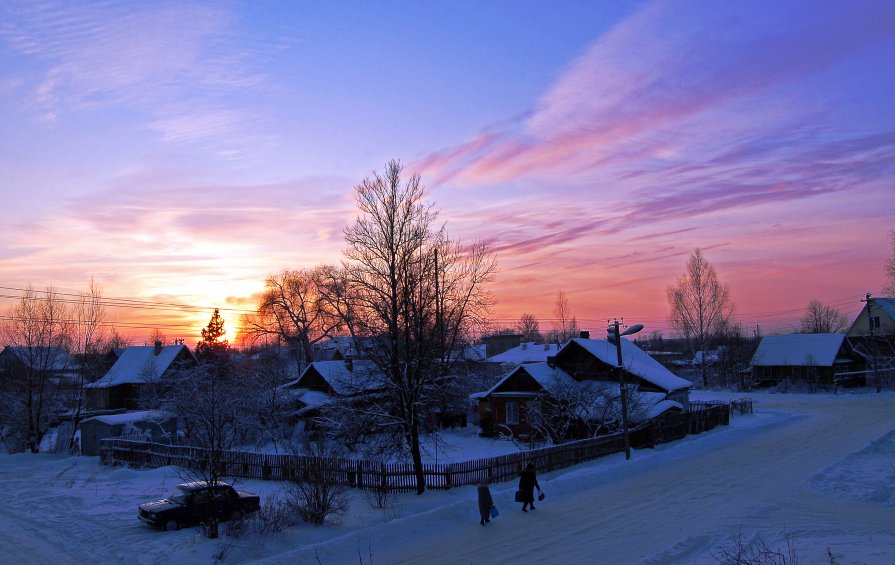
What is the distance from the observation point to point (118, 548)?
54.3 feet

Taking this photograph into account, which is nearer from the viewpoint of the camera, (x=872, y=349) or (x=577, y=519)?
(x=577, y=519)

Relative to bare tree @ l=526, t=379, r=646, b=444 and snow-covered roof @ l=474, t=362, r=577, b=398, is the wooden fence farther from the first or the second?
snow-covered roof @ l=474, t=362, r=577, b=398

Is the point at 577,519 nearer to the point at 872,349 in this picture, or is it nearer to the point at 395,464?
the point at 395,464

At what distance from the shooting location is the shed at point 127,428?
1501 inches

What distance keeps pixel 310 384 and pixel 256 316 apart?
31332 mm

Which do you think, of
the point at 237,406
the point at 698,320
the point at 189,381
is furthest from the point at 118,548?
the point at 698,320

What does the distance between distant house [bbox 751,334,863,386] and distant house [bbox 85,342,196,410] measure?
65.3 metres

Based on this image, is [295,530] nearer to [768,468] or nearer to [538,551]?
[538,551]

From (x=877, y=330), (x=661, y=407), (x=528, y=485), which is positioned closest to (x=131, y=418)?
(x=528, y=485)

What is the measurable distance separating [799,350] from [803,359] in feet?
6.82

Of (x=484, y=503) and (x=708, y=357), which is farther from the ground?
(x=708, y=357)

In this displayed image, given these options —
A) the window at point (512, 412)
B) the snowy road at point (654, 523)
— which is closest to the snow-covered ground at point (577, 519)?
the snowy road at point (654, 523)

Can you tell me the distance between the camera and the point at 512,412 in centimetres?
4081

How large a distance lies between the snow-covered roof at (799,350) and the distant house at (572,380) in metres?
35.2
